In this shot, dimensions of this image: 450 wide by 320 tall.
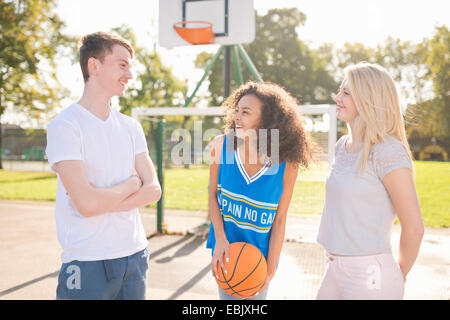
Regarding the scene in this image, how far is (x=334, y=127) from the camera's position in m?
5.95

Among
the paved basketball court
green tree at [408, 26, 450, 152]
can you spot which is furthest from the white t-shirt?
green tree at [408, 26, 450, 152]

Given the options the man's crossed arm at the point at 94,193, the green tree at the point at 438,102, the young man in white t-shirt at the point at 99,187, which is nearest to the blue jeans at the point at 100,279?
the young man in white t-shirt at the point at 99,187

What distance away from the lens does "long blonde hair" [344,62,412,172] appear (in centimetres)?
189

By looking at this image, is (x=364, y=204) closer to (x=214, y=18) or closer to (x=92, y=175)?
(x=92, y=175)

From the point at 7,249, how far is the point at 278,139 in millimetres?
5406

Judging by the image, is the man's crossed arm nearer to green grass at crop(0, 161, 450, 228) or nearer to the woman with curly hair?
the woman with curly hair

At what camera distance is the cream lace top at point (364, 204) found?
183 cm

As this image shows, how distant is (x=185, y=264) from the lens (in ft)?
17.9

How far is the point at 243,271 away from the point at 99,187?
887 mm

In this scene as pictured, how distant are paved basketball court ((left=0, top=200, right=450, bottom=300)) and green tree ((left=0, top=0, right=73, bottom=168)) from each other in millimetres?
16113

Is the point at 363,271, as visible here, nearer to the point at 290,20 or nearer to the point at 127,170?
the point at 127,170

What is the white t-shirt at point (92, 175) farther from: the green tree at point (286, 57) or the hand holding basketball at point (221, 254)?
the green tree at point (286, 57)

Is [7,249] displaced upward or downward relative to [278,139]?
downward

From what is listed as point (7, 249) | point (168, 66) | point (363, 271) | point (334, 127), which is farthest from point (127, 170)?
point (168, 66)
